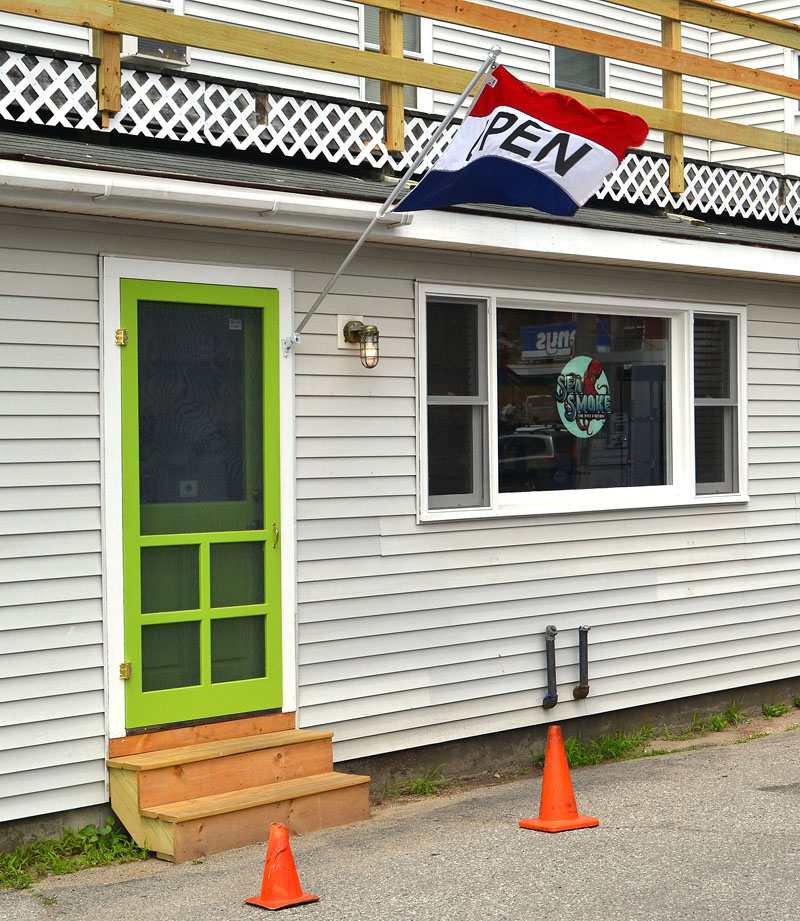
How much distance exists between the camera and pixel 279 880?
5.05 m

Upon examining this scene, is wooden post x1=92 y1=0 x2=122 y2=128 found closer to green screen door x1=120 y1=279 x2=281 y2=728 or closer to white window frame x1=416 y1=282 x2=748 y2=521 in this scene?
green screen door x1=120 y1=279 x2=281 y2=728

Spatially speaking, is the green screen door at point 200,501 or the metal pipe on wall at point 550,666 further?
the metal pipe on wall at point 550,666

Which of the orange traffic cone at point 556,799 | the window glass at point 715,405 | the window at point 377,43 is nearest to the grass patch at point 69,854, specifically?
the orange traffic cone at point 556,799

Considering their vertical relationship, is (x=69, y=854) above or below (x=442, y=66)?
below

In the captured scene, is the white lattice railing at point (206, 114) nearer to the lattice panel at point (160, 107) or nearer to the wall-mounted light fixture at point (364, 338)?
the lattice panel at point (160, 107)

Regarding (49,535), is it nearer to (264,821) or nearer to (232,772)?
(232,772)

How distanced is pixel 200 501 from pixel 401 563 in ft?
4.48

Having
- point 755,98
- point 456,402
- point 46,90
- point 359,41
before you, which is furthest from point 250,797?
point 755,98

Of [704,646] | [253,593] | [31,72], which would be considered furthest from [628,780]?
[31,72]

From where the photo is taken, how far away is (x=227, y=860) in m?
5.73

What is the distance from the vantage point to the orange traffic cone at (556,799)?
612cm

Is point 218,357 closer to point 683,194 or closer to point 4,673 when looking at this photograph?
point 4,673

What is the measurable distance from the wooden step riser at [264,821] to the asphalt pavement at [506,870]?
61mm

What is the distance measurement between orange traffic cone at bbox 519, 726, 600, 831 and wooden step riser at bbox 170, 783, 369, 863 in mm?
901
